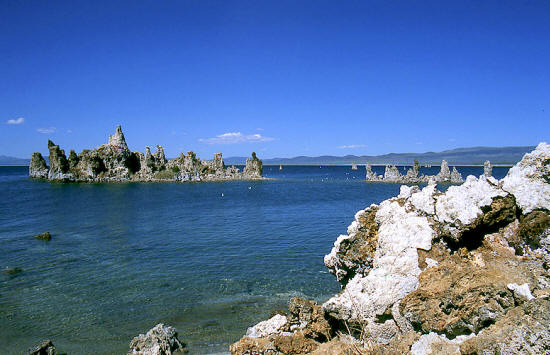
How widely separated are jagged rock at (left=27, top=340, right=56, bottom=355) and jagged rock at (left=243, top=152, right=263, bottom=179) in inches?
4748

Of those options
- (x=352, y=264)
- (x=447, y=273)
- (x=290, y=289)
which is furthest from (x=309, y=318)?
(x=290, y=289)

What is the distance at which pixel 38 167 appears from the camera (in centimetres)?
13175

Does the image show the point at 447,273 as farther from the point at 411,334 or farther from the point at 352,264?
the point at 352,264

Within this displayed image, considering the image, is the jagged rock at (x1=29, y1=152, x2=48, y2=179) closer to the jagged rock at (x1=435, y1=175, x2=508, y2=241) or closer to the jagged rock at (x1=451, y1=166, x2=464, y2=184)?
the jagged rock at (x1=451, y1=166, x2=464, y2=184)

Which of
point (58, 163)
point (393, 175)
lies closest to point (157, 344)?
point (393, 175)

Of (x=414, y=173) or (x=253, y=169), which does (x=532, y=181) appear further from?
(x=253, y=169)

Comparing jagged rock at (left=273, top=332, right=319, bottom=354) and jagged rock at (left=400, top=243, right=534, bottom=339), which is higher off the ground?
jagged rock at (left=400, top=243, right=534, bottom=339)

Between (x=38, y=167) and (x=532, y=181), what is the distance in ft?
518

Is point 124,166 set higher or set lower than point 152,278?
higher

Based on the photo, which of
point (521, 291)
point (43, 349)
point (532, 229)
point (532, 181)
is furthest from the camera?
point (43, 349)

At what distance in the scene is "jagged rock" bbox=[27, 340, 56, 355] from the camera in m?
Answer: 11.7

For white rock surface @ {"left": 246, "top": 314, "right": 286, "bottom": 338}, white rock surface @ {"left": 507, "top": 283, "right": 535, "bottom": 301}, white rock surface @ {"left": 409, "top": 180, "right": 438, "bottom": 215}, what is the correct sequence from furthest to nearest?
white rock surface @ {"left": 246, "top": 314, "right": 286, "bottom": 338}
white rock surface @ {"left": 409, "top": 180, "right": 438, "bottom": 215}
white rock surface @ {"left": 507, "top": 283, "right": 535, "bottom": 301}

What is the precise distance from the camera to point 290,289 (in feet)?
58.9

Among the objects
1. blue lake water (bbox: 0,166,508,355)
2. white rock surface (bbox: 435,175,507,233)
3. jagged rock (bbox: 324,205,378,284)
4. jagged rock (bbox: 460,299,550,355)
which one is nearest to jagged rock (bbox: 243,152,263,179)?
blue lake water (bbox: 0,166,508,355)
